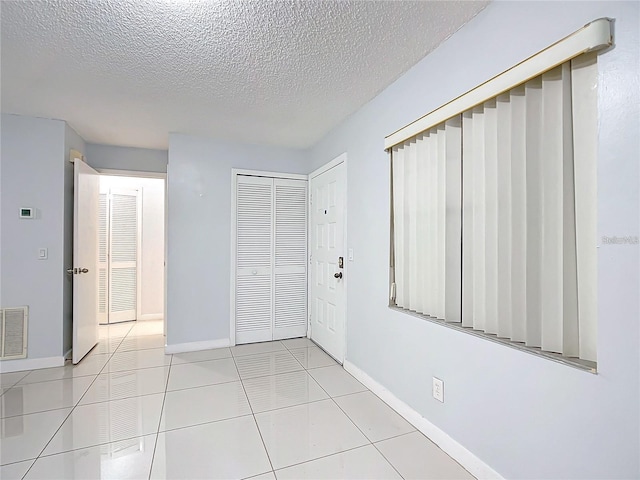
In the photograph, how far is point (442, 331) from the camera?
1.86m

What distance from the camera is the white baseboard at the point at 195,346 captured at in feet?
11.2

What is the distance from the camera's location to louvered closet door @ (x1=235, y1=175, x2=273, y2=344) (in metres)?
3.75

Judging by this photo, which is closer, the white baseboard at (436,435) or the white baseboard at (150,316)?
the white baseboard at (436,435)

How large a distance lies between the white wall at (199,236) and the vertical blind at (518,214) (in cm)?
239

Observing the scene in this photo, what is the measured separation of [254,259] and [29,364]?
93.5 inches

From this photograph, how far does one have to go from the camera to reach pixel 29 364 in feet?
9.82

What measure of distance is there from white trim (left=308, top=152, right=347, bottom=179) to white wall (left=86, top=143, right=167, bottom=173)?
201cm

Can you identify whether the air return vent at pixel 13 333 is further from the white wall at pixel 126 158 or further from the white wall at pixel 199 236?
the white wall at pixel 126 158

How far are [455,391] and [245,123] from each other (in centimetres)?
292

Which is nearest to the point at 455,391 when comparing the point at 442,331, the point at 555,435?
the point at 442,331

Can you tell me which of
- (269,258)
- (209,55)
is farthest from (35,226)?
(209,55)

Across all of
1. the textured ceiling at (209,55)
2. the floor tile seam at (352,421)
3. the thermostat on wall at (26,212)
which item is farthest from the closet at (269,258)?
the thermostat on wall at (26,212)

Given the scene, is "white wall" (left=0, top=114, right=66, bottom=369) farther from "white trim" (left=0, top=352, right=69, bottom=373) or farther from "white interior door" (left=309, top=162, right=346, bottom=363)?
"white interior door" (left=309, top=162, right=346, bottom=363)

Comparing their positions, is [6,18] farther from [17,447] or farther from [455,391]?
[455,391]
